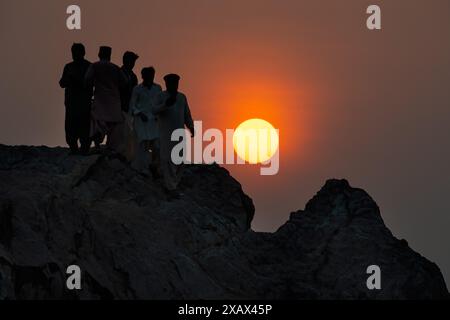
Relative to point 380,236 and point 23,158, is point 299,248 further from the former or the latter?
point 23,158

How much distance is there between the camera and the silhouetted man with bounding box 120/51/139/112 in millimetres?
33688

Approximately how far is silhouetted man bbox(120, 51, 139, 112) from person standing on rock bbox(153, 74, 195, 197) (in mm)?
713

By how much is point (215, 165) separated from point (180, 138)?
5.30 ft

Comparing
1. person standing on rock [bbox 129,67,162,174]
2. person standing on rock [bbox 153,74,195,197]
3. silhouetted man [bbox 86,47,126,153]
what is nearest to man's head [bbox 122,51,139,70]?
person standing on rock [bbox 129,67,162,174]

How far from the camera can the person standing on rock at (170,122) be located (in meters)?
33.3

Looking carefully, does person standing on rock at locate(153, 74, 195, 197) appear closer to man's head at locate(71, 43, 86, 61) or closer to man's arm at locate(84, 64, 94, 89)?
man's arm at locate(84, 64, 94, 89)

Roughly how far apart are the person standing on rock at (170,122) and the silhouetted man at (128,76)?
713 millimetres

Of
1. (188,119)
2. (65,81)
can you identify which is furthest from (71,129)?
(188,119)

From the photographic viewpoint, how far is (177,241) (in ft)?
103

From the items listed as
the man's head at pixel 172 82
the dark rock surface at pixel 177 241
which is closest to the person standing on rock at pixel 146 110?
the man's head at pixel 172 82

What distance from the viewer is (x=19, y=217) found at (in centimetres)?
2939

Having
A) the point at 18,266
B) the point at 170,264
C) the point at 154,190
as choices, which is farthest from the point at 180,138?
the point at 18,266
